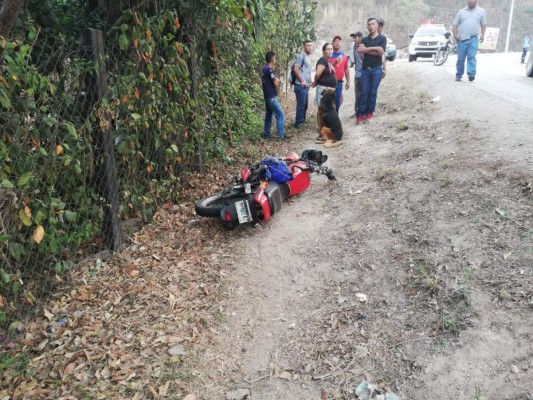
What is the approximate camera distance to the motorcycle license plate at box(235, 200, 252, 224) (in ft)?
14.5

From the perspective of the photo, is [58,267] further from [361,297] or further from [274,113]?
[274,113]

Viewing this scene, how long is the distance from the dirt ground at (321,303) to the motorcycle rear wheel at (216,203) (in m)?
0.23

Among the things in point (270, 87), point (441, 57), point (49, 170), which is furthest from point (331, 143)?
point (441, 57)

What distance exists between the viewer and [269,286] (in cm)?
375

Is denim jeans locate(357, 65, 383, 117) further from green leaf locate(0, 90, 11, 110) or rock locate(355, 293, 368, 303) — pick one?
green leaf locate(0, 90, 11, 110)

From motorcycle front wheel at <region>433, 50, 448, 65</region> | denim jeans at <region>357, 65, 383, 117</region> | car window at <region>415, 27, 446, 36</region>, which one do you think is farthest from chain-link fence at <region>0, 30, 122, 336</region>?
car window at <region>415, 27, 446, 36</region>

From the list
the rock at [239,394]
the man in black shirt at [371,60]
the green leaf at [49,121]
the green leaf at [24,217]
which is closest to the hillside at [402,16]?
the man in black shirt at [371,60]

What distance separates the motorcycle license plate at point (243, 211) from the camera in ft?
14.5

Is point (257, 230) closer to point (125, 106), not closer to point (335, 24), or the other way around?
point (125, 106)

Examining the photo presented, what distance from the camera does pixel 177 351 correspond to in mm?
3014

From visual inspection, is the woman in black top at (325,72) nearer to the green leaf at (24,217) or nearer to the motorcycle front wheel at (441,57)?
the green leaf at (24,217)

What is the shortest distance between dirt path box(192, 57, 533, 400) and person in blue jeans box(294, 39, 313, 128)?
3.64m

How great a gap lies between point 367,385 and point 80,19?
4934 millimetres

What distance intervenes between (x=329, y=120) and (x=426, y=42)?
52.3 feet
